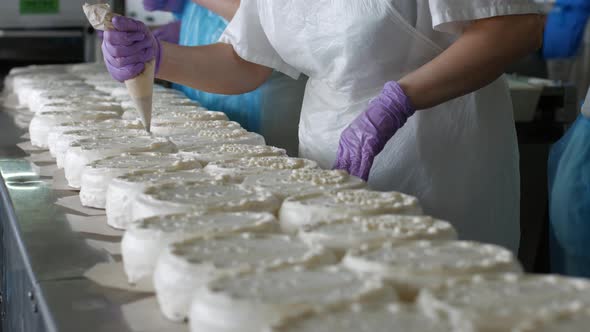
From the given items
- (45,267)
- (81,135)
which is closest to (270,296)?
(45,267)

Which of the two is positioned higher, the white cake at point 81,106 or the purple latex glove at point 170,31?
the purple latex glove at point 170,31

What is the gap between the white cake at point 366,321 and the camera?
86cm

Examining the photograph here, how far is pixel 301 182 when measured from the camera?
1.54m

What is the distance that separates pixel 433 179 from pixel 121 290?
42.0 inches

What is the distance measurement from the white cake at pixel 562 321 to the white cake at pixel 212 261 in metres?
0.33

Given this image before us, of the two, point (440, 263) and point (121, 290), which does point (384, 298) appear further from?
point (121, 290)

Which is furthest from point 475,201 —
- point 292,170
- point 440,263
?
point 440,263

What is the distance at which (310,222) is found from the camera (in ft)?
4.25

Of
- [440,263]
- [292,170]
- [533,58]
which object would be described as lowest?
[533,58]

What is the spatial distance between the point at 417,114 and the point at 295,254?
104 centimetres

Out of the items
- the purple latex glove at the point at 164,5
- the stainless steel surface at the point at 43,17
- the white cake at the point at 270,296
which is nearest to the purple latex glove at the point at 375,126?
the white cake at the point at 270,296

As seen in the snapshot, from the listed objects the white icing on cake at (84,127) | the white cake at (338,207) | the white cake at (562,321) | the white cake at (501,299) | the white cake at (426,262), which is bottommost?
the white icing on cake at (84,127)

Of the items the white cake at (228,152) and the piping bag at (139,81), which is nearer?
the white cake at (228,152)

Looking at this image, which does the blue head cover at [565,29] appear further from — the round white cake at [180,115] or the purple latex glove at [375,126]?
the purple latex glove at [375,126]
